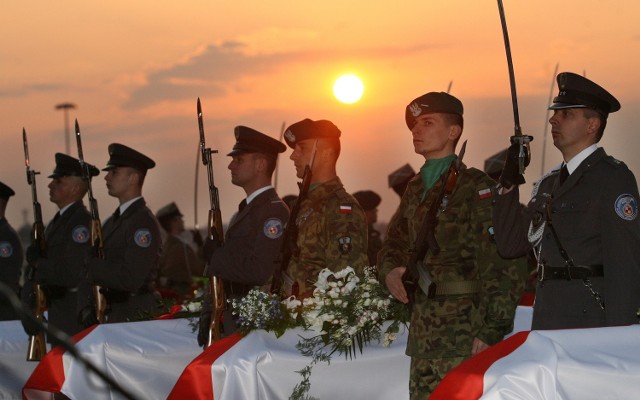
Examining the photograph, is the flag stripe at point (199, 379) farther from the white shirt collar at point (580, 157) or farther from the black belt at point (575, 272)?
the white shirt collar at point (580, 157)

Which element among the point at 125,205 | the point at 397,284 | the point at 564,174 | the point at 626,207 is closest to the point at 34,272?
the point at 125,205

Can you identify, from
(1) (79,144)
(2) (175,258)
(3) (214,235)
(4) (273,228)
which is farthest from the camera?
(2) (175,258)

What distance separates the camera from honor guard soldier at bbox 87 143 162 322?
9500 millimetres

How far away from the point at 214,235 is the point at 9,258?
4.31 metres

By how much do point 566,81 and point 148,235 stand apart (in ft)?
15.8

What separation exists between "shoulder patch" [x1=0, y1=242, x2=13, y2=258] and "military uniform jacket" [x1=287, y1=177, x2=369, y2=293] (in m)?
5.35

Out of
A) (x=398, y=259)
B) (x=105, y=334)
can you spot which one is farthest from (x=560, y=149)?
(x=105, y=334)

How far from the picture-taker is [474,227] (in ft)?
19.6

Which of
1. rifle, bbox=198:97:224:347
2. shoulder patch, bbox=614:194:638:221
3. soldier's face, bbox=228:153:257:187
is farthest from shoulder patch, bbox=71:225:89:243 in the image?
shoulder patch, bbox=614:194:638:221

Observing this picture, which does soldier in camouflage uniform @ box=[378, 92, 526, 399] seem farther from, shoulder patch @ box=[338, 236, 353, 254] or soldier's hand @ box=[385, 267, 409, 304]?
shoulder patch @ box=[338, 236, 353, 254]

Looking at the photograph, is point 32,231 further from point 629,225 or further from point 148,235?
point 629,225

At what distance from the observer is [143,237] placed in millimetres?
9586

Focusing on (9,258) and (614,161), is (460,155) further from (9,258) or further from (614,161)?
→ (9,258)

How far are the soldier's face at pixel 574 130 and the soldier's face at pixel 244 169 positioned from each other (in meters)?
3.34
